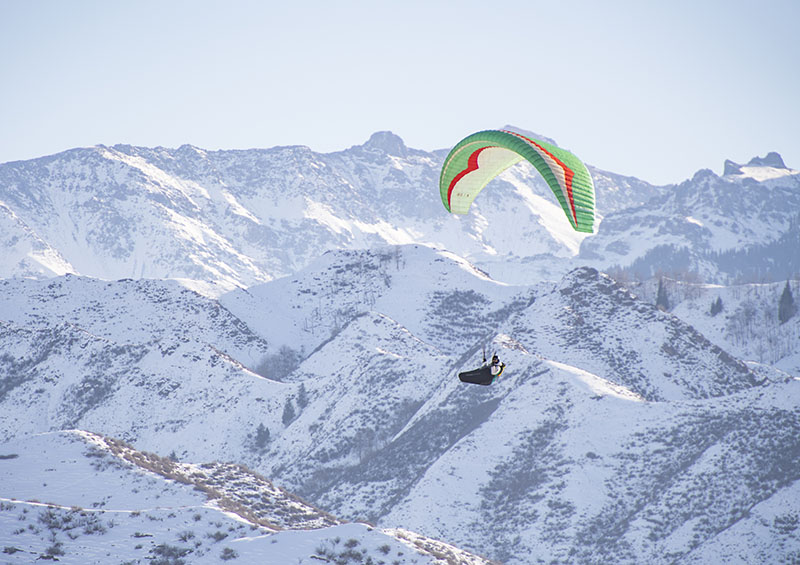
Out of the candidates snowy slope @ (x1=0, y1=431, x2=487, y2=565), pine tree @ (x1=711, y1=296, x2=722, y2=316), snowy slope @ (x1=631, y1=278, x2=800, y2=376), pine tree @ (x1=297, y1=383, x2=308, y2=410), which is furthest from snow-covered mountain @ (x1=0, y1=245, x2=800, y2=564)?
pine tree @ (x1=711, y1=296, x2=722, y2=316)

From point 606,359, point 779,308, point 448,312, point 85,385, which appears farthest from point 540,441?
point 779,308

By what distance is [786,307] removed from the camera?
178 metres

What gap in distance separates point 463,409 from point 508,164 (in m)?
43.7

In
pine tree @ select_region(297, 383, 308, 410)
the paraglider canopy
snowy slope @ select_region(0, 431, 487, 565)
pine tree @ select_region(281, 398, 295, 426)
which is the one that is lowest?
pine tree @ select_region(281, 398, 295, 426)

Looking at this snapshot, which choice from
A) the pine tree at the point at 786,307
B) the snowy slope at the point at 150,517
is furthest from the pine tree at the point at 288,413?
the pine tree at the point at 786,307

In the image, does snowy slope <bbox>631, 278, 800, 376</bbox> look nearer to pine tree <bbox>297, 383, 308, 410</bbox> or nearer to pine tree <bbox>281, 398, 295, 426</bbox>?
pine tree <bbox>297, 383, 308, 410</bbox>

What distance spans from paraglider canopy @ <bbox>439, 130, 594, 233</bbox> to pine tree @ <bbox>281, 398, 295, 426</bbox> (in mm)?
59939

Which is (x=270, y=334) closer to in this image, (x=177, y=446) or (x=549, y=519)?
(x=177, y=446)

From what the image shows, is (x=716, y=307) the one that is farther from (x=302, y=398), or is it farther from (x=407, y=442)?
(x=407, y=442)

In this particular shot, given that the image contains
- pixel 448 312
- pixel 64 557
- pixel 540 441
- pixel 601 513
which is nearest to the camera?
pixel 64 557

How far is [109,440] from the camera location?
2849 inches

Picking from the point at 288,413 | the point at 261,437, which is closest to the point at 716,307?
the point at 288,413

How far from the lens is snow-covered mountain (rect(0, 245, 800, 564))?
244 ft

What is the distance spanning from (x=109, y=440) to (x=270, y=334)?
339ft
